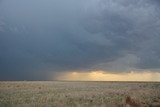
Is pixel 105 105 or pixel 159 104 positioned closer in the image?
pixel 105 105

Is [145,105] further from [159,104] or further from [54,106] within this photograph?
[54,106]

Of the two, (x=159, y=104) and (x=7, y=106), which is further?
(x=159, y=104)

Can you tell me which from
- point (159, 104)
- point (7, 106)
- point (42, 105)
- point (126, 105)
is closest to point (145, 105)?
point (159, 104)

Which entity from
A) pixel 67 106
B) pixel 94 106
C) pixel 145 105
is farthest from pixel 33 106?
pixel 145 105

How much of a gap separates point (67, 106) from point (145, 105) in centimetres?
998

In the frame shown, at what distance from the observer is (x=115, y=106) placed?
3186 cm

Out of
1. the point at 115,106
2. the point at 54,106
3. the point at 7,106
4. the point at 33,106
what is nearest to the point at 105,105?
the point at 115,106

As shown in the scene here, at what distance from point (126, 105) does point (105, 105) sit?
2242 mm

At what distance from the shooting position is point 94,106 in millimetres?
31359

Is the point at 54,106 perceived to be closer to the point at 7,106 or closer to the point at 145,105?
the point at 7,106

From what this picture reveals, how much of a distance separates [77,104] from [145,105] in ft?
27.9

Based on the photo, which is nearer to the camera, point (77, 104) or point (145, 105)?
point (77, 104)

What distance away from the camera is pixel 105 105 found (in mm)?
31500

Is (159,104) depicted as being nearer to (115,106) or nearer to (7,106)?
(115,106)
